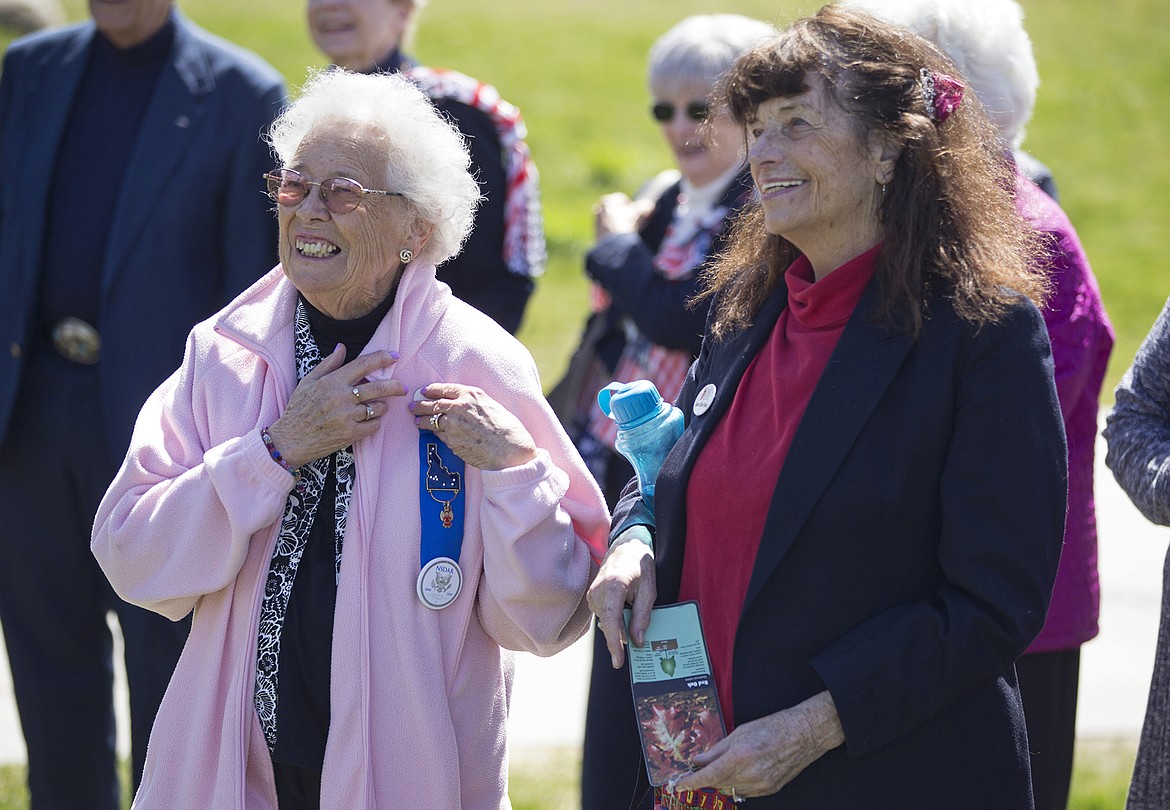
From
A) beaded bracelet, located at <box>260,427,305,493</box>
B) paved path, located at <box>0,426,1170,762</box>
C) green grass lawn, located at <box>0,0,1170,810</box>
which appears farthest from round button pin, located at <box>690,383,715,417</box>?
green grass lawn, located at <box>0,0,1170,810</box>

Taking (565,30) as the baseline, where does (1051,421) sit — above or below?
below

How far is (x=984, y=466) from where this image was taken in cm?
208

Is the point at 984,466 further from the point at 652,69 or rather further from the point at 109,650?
the point at 109,650

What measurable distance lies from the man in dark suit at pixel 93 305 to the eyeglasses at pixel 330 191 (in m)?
1.06

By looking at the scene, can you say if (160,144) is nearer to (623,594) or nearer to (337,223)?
(337,223)

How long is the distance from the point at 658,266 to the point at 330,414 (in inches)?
52.8

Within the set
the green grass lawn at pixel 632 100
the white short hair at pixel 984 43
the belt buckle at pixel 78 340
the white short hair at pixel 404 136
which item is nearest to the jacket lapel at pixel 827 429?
the white short hair at pixel 404 136

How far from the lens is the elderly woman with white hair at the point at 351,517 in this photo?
244 cm

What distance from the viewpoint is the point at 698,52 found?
145 inches

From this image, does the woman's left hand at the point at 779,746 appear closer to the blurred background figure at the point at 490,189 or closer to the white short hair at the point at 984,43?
the white short hair at the point at 984,43

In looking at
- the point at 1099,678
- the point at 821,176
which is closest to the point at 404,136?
the point at 821,176

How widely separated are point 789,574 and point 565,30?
50.7 feet

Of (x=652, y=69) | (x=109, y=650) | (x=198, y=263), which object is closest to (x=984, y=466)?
(x=652, y=69)

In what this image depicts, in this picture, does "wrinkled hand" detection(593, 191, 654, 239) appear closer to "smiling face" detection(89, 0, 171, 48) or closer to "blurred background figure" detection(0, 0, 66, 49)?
"smiling face" detection(89, 0, 171, 48)
